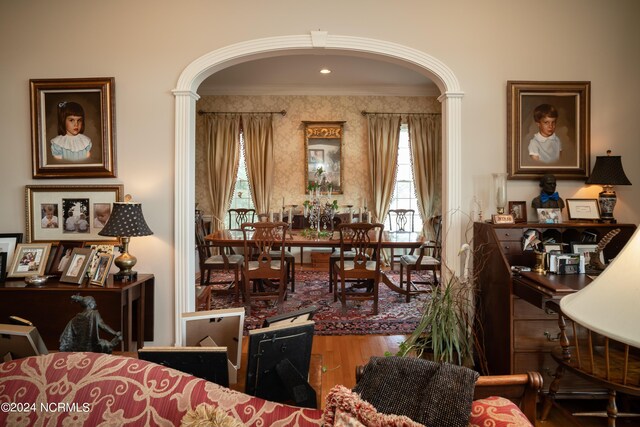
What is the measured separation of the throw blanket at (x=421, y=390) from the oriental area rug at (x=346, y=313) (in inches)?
104

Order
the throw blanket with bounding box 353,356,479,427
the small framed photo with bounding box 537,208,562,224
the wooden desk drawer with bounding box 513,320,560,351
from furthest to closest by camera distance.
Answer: the small framed photo with bounding box 537,208,562,224, the wooden desk drawer with bounding box 513,320,560,351, the throw blanket with bounding box 353,356,479,427

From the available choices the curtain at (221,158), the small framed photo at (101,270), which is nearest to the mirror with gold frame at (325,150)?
the curtain at (221,158)

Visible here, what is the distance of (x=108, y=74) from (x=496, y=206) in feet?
10.8

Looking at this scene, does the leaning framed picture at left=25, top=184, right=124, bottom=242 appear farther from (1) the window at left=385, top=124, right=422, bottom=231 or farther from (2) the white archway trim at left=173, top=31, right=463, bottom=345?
(1) the window at left=385, top=124, right=422, bottom=231

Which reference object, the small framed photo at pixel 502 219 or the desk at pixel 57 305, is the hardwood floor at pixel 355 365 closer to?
the desk at pixel 57 305

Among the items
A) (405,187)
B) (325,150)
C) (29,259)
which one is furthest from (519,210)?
(325,150)

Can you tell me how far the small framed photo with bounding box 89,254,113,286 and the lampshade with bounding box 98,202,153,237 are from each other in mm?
214

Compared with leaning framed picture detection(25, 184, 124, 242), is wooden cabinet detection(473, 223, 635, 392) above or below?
below

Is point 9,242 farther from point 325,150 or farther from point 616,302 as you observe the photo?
point 325,150

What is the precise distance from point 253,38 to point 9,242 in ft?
8.38

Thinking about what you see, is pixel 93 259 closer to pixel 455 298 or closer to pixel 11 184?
pixel 11 184

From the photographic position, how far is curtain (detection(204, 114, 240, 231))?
7277 millimetres

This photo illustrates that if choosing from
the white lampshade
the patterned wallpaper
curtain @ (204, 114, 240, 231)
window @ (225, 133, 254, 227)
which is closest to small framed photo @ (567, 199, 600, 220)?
the white lampshade

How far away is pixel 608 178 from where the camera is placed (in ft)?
9.78
